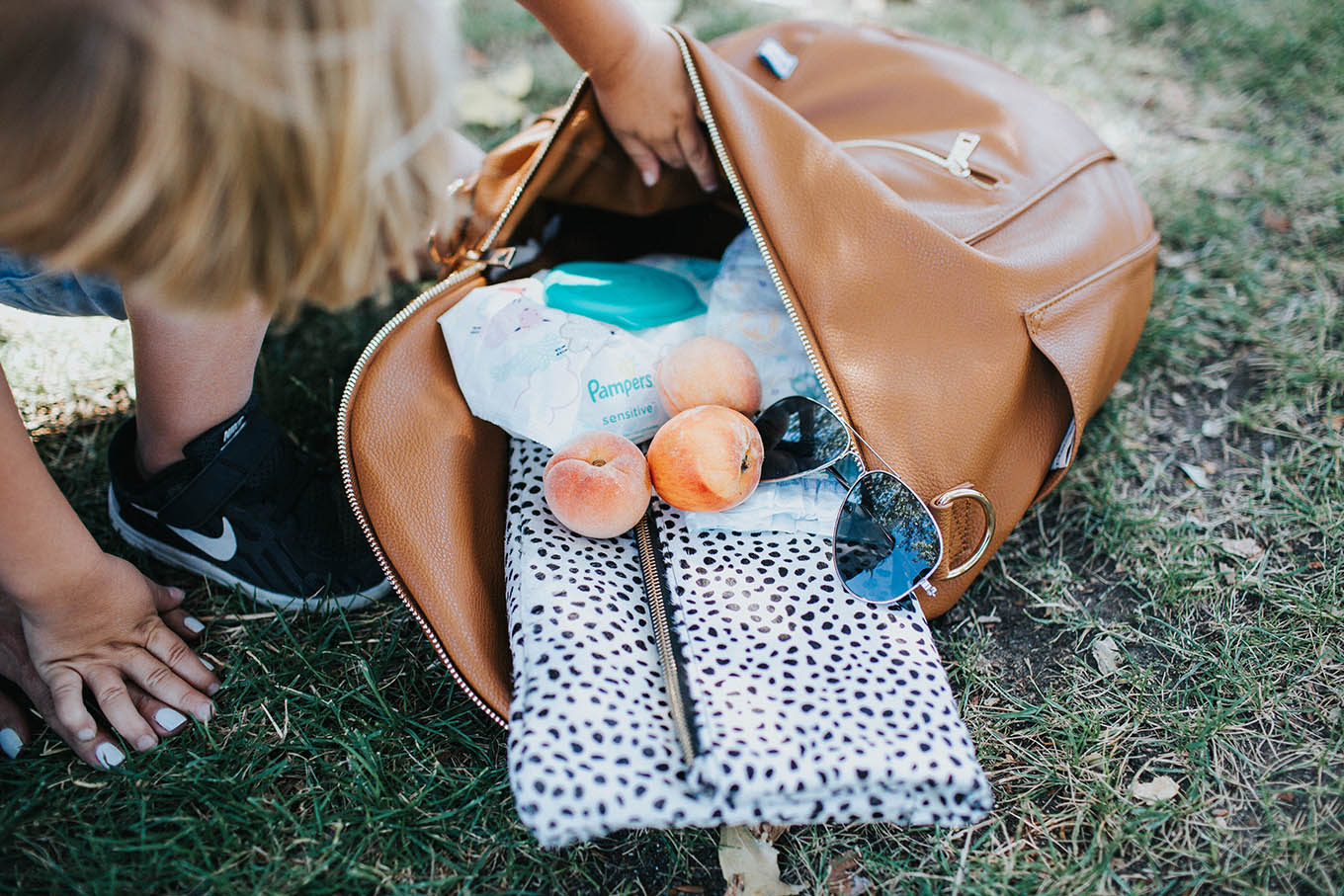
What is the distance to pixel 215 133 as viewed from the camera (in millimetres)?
947

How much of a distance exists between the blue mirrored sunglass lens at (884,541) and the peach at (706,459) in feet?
0.62

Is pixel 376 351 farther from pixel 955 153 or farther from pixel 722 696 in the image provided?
pixel 955 153

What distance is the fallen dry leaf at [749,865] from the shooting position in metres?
1.39

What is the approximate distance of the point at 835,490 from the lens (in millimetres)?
1663

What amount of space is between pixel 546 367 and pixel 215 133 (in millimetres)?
791

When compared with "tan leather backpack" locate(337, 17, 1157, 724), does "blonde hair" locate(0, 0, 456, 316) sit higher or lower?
higher

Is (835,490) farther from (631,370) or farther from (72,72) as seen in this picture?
(72,72)

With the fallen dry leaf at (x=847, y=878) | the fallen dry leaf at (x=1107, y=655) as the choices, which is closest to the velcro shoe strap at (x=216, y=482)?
the fallen dry leaf at (x=847, y=878)

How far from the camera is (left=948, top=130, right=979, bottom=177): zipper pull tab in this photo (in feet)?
6.20

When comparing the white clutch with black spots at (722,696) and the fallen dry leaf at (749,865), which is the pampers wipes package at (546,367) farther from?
the fallen dry leaf at (749,865)

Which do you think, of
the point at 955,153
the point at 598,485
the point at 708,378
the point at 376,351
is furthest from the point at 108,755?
the point at 955,153

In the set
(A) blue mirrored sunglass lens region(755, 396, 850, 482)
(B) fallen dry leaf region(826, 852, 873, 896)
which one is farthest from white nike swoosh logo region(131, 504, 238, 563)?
(B) fallen dry leaf region(826, 852, 873, 896)

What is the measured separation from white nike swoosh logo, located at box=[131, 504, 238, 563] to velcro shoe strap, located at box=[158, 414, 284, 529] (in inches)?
0.9

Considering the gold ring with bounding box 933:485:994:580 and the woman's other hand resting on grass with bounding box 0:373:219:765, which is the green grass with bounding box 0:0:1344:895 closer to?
the woman's other hand resting on grass with bounding box 0:373:219:765
